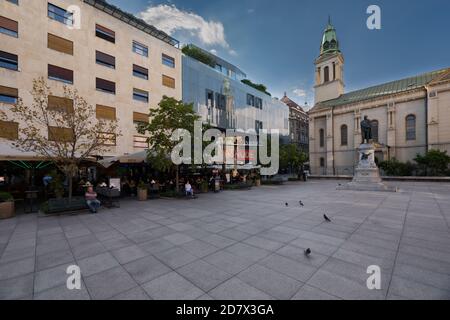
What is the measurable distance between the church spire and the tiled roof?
39.2 feet

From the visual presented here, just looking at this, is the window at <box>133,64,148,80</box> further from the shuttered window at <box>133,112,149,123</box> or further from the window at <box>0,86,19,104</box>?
the window at <box>0,86,19,104</box>

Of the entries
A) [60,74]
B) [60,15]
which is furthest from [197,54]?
[60,74]

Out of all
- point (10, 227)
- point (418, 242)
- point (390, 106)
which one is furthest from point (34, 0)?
point (390, 106)

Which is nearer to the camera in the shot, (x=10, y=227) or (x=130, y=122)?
(x=10, y=227)

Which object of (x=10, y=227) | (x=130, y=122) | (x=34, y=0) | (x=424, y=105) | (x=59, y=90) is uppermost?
(x=34, y=0)

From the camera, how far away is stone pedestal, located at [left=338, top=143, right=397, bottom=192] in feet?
59.3

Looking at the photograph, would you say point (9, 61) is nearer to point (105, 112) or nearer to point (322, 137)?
point (105, 112)

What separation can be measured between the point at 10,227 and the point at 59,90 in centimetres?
1497

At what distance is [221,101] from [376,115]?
3063 centimetres

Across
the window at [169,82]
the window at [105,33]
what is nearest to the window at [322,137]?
the window at [169,82]

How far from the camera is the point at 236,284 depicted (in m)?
3.65

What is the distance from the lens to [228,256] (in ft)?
15.8

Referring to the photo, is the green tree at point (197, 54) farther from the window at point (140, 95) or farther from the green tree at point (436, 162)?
the green tree at point (436, 162)
